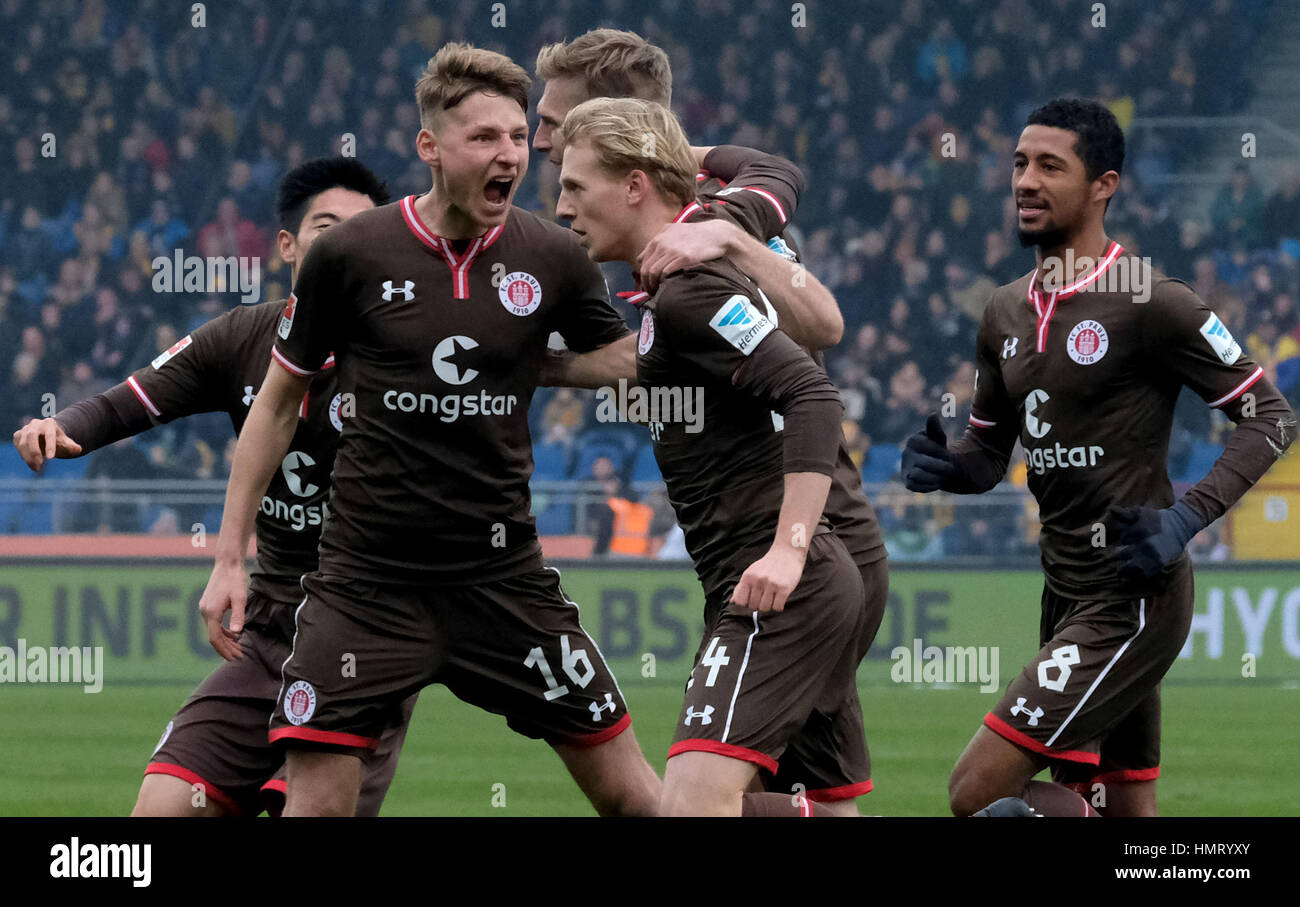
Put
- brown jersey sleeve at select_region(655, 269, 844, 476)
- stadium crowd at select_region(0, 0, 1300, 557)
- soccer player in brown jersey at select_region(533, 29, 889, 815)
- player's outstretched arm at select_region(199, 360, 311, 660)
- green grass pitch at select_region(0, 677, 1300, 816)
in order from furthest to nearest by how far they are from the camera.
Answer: stadium crowd at select_region(0, 0, 1300, 557), green grass pitch at select_region(0, 677, 1300, 816), player's outstretched arm at select_region(199, 360, 311, 660), soccer player in brown jersey at select_region(533, 29, 889, 815), brown jersey sleeve at select_region(655, 269, 844, 476)

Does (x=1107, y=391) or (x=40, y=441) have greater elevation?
(x=1107, y=391)

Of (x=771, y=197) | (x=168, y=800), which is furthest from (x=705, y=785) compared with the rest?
(x=771, y=197)

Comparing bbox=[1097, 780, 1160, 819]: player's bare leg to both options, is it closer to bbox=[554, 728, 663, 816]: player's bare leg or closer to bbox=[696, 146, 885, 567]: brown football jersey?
bbox=[696, 146, 885, 567]: brown football jersey

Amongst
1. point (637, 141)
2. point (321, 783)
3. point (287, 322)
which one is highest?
point (637, 141)

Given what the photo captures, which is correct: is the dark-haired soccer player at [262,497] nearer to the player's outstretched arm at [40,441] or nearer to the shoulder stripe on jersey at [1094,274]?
the player's outstretched arm at [40,441]

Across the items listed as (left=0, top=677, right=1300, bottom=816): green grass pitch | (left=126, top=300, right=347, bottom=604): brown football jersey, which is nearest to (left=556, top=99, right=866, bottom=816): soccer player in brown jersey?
(left=126, top=300, right=347, bottom=604): brown football jersey

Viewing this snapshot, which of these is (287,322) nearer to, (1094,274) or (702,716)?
(702,716)

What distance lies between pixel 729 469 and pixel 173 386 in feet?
6.13

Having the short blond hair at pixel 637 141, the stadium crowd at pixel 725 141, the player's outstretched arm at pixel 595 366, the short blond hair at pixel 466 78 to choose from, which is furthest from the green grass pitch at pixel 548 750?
the stadium crowd at pixel 725 141

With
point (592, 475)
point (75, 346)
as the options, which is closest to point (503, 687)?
point (592, 475)

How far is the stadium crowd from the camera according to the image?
15805 millimetres

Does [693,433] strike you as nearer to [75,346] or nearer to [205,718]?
[205,718]

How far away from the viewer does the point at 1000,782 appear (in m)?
4.85

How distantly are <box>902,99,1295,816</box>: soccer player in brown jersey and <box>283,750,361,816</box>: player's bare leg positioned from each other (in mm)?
1681
